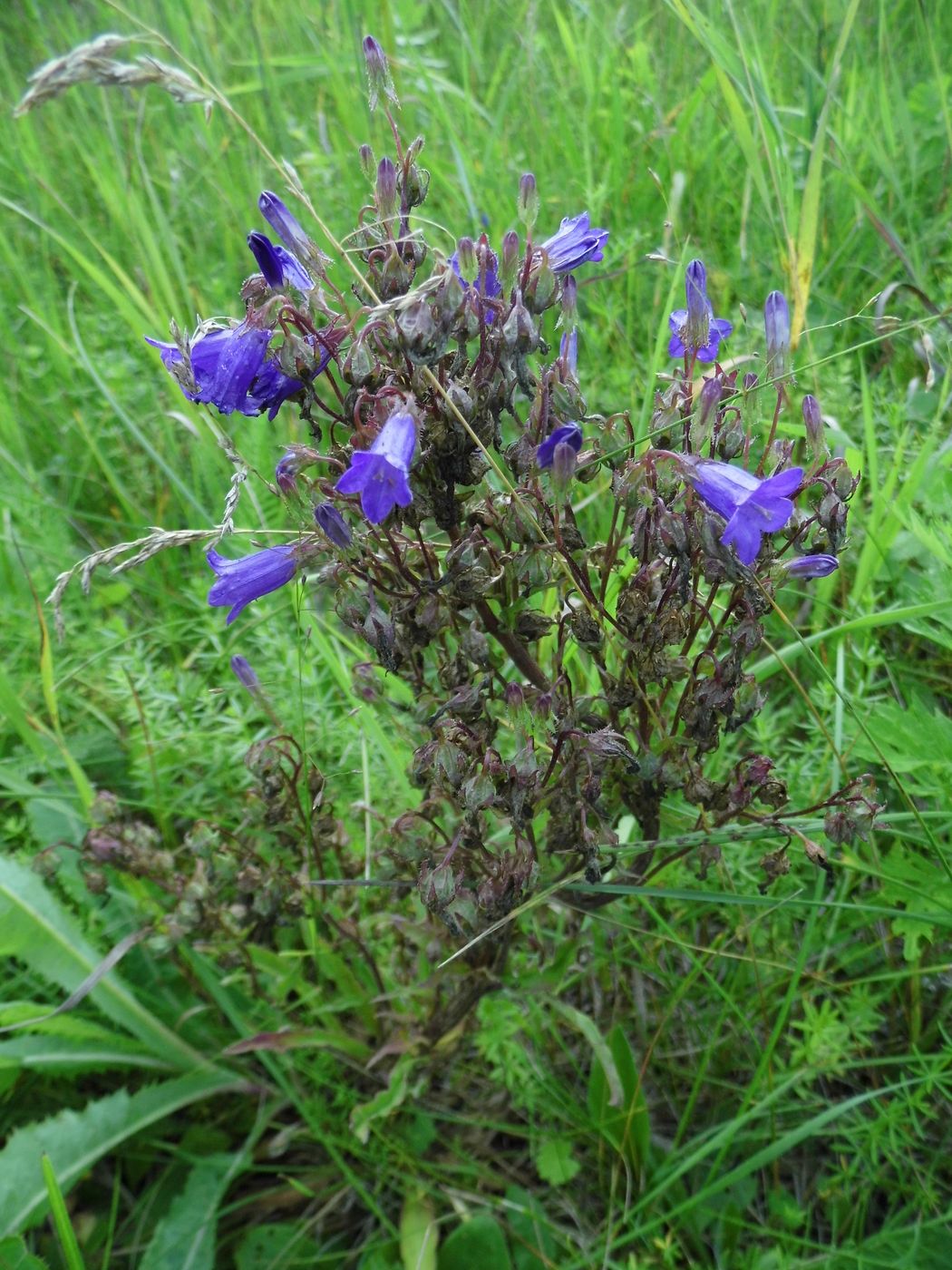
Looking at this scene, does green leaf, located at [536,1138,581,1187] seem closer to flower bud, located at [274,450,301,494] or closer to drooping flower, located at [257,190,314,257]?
flower bud, located at [274,450,301,494]

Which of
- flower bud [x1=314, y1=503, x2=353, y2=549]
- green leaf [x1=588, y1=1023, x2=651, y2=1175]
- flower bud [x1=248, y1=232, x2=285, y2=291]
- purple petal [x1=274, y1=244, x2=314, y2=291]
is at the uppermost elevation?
A: flower bud [x1=248, y1=232, x2=285, y2=291]

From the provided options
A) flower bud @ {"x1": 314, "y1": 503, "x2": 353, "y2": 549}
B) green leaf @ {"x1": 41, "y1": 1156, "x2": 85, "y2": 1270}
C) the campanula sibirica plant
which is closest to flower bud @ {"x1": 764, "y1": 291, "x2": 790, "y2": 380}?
the campanula sibirica plant

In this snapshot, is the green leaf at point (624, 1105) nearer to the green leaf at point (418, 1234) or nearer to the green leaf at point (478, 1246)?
the green leaf at point (478, 1246)

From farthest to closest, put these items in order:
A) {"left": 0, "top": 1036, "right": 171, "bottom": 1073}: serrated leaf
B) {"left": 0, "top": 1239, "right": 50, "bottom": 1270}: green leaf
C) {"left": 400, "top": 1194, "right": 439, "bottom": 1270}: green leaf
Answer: {"left": 0, "top": 1036, "right": 171, "bottom": 1073}: serrated leaf, {"left": 400, "top": 1194, "right": 439, "bottom": 1270}: green leaf, {"left": 0, "top": 1239, "right": 50, "bottom": 1270}: green leaf

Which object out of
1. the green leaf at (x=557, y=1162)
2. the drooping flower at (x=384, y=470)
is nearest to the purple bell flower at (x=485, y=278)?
the drooping flower at (x=384, y=470)

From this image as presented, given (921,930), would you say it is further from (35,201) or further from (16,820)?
(35,201)
